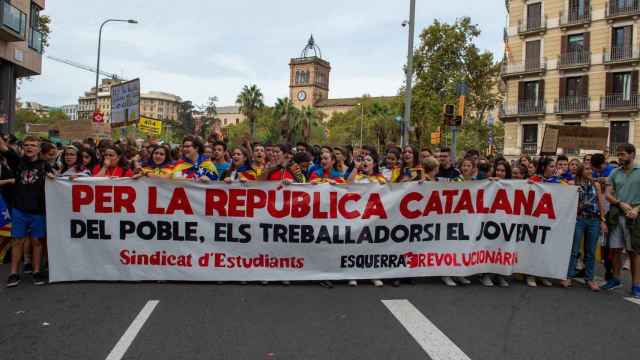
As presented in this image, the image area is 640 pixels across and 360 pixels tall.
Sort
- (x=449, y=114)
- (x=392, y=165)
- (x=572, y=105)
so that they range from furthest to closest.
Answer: (x=572, y=105), (x=449, y=114), (x=392, y=165)

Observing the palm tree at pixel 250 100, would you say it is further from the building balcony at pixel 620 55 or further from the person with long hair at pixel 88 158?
the person with long hair at pixel 88 158

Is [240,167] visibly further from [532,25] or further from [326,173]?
[532,25]

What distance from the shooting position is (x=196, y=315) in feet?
17.4

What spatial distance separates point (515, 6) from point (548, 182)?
3766 cm

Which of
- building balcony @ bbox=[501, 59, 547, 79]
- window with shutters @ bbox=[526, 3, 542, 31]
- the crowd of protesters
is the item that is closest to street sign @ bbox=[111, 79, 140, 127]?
the crowd of protesters

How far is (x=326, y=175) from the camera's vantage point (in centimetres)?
744

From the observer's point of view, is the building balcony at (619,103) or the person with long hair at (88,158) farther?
the building balcony at (619,103)

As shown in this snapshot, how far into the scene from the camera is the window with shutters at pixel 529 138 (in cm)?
4016

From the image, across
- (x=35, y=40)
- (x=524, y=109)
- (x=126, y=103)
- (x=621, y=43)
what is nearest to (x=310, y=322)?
(x=126, y=103)

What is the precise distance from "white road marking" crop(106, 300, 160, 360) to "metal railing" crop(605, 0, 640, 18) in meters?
38.1

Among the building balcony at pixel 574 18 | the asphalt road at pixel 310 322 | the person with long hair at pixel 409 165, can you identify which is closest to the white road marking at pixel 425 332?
the asphalt road at pixel 310 322

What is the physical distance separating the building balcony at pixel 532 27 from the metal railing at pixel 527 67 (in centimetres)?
197

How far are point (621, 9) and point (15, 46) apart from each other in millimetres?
34573

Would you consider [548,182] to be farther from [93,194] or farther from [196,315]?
[93,194]
